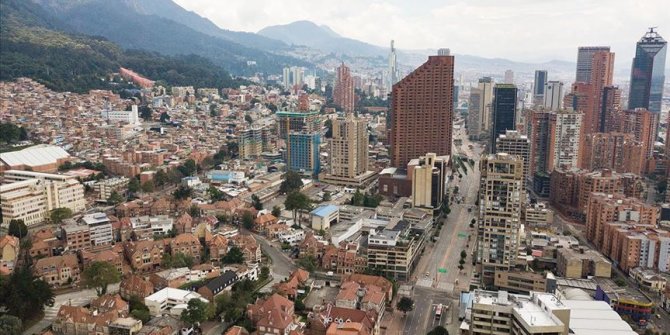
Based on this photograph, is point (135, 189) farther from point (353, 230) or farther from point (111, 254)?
point (353, 230)

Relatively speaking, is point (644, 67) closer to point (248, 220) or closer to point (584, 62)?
point (584, 62)

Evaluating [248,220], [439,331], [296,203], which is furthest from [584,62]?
[439,331]

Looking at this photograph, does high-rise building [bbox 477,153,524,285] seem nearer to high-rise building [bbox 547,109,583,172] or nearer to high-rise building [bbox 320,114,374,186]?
high-rise building [bbox 320,114,374,186]

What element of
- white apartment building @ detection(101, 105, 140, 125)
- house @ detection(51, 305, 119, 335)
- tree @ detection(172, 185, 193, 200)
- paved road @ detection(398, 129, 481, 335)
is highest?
white apartment building @ detection(101, 105, 140, 125)

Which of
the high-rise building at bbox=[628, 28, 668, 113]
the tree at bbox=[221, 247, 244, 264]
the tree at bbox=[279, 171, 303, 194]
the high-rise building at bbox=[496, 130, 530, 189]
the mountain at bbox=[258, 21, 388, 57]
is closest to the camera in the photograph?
the tree at bbox=[221, 247, 244, 264]

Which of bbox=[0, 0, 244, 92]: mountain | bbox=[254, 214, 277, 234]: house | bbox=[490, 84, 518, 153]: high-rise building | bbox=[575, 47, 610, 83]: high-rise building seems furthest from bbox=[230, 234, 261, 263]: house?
bbox=[575, 47, 610, 83]: high-rise building

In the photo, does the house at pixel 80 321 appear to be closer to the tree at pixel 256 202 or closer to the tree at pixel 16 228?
the tree at pixel 16 228

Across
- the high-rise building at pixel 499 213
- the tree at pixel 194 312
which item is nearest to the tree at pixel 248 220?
the tree at pixel 194 312

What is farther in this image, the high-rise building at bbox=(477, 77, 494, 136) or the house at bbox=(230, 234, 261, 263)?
the high-rise building at bbox=(477, 77, 494, 136)
